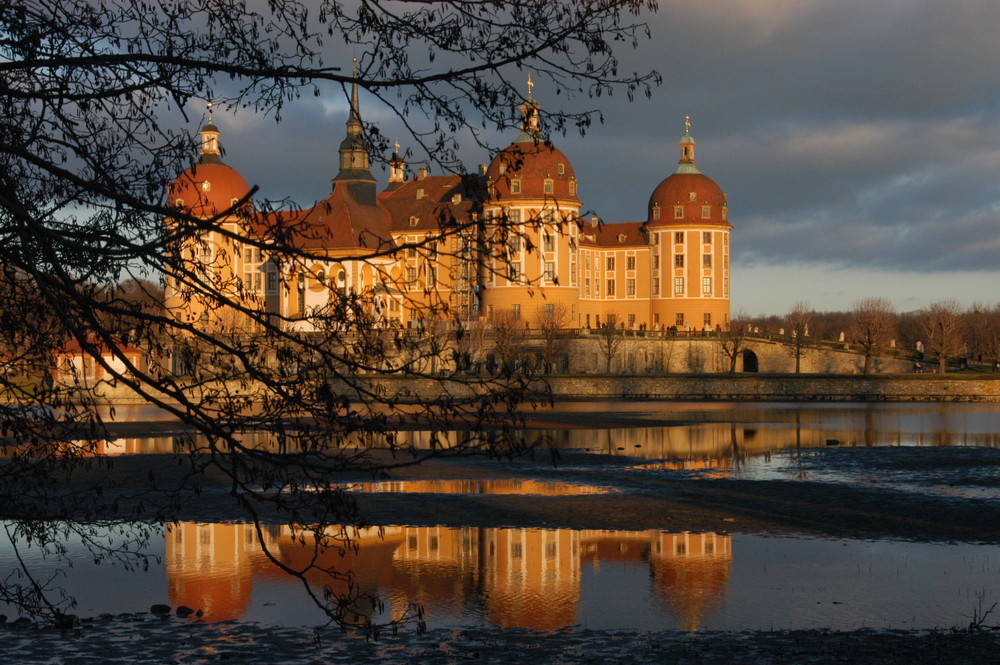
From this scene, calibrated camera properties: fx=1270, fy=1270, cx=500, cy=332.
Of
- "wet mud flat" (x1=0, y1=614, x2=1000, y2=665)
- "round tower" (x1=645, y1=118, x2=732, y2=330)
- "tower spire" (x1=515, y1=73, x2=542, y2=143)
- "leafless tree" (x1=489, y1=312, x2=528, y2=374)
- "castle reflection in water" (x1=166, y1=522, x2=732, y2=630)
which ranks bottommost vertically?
"wet mud flat" (x1=0, y1=614, x2=1000, y2=665)

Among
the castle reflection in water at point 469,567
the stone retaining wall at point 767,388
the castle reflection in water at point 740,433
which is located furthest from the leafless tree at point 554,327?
the castle reflection in water at point 469,567

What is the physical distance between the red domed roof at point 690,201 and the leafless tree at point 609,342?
55.6 feet

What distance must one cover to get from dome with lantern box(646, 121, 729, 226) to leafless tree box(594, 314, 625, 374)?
1697 cm

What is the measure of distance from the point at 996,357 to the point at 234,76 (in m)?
97.3

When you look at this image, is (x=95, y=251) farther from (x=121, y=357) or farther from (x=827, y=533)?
(x=827, y=533)

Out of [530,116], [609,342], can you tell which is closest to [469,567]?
[530,116]

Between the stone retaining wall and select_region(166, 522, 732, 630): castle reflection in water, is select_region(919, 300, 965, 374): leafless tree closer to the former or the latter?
the stone retaining wall

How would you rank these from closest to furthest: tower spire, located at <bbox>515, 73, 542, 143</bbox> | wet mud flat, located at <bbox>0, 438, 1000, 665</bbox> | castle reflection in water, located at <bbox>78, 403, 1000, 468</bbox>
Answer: tower spire, located at <bbox>515, 73, 542, 143</bbox>, wet mud flat, located at <bbox>0, 438, 1000, 665</bbox>, castle reflection in water, located at <bbox>78, 403, 1000, 468</bbox>

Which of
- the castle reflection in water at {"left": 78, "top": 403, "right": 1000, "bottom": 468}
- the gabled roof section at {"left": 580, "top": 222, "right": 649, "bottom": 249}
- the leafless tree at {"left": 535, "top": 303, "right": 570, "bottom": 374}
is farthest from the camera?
the gabled roof section at {"left": 580, "top": 222, "right": 649, "bottom": 249}

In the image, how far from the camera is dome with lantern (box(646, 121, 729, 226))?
115 metres

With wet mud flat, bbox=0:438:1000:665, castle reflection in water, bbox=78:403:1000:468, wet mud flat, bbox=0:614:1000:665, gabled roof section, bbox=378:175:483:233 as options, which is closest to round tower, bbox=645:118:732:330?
gabled roof section, bbox=378:175:483:233

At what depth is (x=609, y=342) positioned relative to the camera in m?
98.1

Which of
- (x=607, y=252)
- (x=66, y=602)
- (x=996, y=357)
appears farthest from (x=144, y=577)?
(x=607, y=252)

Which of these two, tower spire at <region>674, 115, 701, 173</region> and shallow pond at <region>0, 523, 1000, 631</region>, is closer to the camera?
shallow pond at <region>0, 523, 1000, 631</region>
